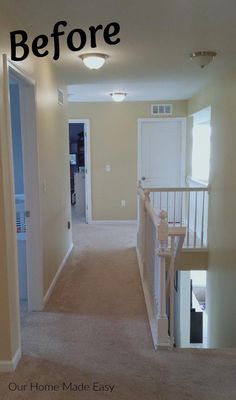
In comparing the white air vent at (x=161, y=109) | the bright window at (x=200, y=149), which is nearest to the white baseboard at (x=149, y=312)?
the bright window at (x=200, y=149)

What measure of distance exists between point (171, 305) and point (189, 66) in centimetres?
267

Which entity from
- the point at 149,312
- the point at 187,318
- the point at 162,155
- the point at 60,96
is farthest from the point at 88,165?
the point at 149,312

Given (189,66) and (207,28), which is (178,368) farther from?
(189,66)

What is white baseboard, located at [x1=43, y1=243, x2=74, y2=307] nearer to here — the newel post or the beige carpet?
the beige carpet

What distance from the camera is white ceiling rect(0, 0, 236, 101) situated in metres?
2.41

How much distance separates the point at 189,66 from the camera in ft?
13.7

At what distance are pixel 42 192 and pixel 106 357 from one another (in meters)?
1.60

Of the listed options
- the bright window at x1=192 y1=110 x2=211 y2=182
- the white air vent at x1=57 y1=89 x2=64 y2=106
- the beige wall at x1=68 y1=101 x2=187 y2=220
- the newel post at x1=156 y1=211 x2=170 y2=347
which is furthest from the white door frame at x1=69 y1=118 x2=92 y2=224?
the newel post at x1=156 y1=211 x2=170 y2=347

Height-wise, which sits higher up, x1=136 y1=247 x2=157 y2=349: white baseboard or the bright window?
the bright window

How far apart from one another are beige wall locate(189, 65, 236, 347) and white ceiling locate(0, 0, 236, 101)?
359 mm

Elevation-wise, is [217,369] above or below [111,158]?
below

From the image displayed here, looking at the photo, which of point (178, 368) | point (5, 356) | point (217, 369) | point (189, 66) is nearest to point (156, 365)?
point (178, 368)

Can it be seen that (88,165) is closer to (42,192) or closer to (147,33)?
(42,192)

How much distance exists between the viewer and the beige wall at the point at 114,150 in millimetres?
7324
